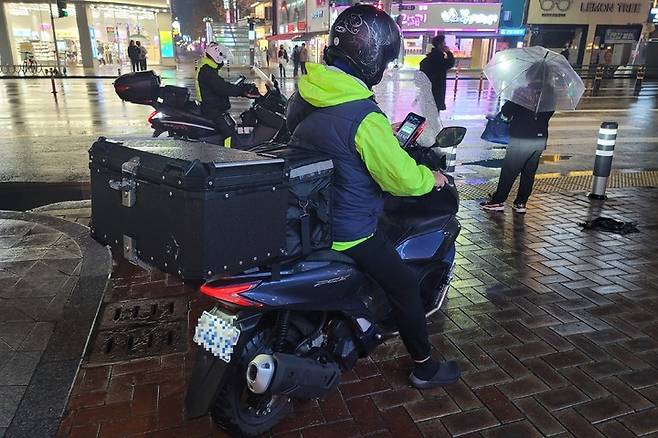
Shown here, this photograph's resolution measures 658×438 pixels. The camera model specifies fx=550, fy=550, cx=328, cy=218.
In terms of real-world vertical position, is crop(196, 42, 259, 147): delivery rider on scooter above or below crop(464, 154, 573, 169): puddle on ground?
above

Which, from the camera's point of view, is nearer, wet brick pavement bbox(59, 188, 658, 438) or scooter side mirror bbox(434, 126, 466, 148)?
wet brick pavement bbox(59, 188, 658, 438)

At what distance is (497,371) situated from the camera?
3381 millimetres

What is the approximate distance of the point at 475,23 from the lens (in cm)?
3797

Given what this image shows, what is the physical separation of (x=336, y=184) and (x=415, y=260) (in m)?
0.90

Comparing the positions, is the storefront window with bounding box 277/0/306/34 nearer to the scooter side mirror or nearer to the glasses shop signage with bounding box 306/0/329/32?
the glasses shop signage with bounding box 306/0/329/32

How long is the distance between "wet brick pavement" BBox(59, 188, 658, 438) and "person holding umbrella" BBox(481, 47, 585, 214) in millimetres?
1491

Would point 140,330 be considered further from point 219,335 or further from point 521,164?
point 521,164

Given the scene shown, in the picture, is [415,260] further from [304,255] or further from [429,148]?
[304,255]

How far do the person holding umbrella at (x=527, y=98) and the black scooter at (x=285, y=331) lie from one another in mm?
3249

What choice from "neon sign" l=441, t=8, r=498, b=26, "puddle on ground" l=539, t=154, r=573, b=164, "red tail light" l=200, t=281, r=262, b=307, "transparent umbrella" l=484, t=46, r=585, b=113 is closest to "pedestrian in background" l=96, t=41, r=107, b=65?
"neon sign" l=441, t=8, r=498, b=26

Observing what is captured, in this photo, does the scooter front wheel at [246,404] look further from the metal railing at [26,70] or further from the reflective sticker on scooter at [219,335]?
the metal railing at [26,70]

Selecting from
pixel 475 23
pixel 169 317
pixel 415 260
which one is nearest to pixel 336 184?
pixel 415 260

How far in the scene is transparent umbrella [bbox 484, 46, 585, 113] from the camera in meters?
5.94

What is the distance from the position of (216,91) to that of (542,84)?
4.03 m
